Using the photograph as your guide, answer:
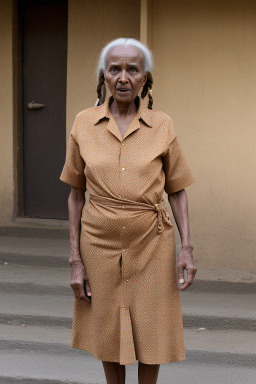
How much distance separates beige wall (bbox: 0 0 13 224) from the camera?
24.7 ft

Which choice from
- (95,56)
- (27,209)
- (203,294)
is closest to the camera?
(203,294)

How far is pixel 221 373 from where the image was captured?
485 centimetres

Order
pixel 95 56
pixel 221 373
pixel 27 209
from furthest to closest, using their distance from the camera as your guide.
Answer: pixel 27 209, pixel 95 56, pixel 221 373

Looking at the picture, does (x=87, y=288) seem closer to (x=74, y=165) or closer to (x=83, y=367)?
(x=74, y=165)

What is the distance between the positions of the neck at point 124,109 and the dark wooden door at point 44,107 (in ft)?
13.6

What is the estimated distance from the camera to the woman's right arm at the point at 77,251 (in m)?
3.51

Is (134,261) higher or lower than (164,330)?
higher

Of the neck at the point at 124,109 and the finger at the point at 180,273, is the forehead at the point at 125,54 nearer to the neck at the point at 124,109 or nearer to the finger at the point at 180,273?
the neck at the point at 124,109

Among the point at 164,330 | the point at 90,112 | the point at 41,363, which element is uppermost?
the point at 90,112

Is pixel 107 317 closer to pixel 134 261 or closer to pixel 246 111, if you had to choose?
pixel 134 261

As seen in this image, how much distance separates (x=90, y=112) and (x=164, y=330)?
3.48 ft

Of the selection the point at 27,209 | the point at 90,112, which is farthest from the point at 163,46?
the point at 90,112

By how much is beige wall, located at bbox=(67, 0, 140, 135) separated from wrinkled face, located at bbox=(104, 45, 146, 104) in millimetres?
3691

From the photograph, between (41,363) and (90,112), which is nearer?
(90,112)
